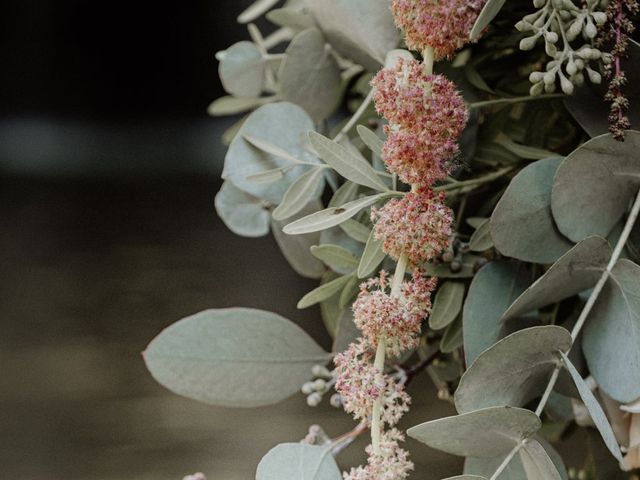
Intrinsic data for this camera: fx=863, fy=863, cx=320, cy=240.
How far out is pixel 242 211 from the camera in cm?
27

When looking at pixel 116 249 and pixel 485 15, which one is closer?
pixel 485 15

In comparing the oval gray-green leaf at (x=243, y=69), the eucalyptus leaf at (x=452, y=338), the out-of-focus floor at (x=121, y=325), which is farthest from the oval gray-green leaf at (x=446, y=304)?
the out-of-focus floor at (x=121, y=325)

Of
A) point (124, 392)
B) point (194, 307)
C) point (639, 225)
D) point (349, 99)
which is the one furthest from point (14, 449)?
point (639, 225)

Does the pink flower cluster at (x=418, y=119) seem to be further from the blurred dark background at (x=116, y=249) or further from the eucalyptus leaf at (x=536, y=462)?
the blurred dark background at (x=116, y=249)

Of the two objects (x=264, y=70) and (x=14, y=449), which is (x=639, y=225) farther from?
(x=14, y=449)

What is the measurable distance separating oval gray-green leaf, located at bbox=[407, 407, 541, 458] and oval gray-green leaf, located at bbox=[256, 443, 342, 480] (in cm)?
3

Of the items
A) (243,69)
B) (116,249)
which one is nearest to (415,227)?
(243,69)

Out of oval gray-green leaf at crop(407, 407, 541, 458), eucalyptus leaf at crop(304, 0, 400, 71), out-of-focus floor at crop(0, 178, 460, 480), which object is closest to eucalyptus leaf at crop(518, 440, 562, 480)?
oval gray-green leaf at crop(407, 407, 541, 458)

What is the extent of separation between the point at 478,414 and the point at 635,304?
1.9 inches

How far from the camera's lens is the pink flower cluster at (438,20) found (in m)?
0.17

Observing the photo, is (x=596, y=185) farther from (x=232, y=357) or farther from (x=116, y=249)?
(x=116, y=249)

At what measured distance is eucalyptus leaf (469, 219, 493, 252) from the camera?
204 mm

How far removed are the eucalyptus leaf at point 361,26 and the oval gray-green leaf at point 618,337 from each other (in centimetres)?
8

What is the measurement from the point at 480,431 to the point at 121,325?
0.68 metres
